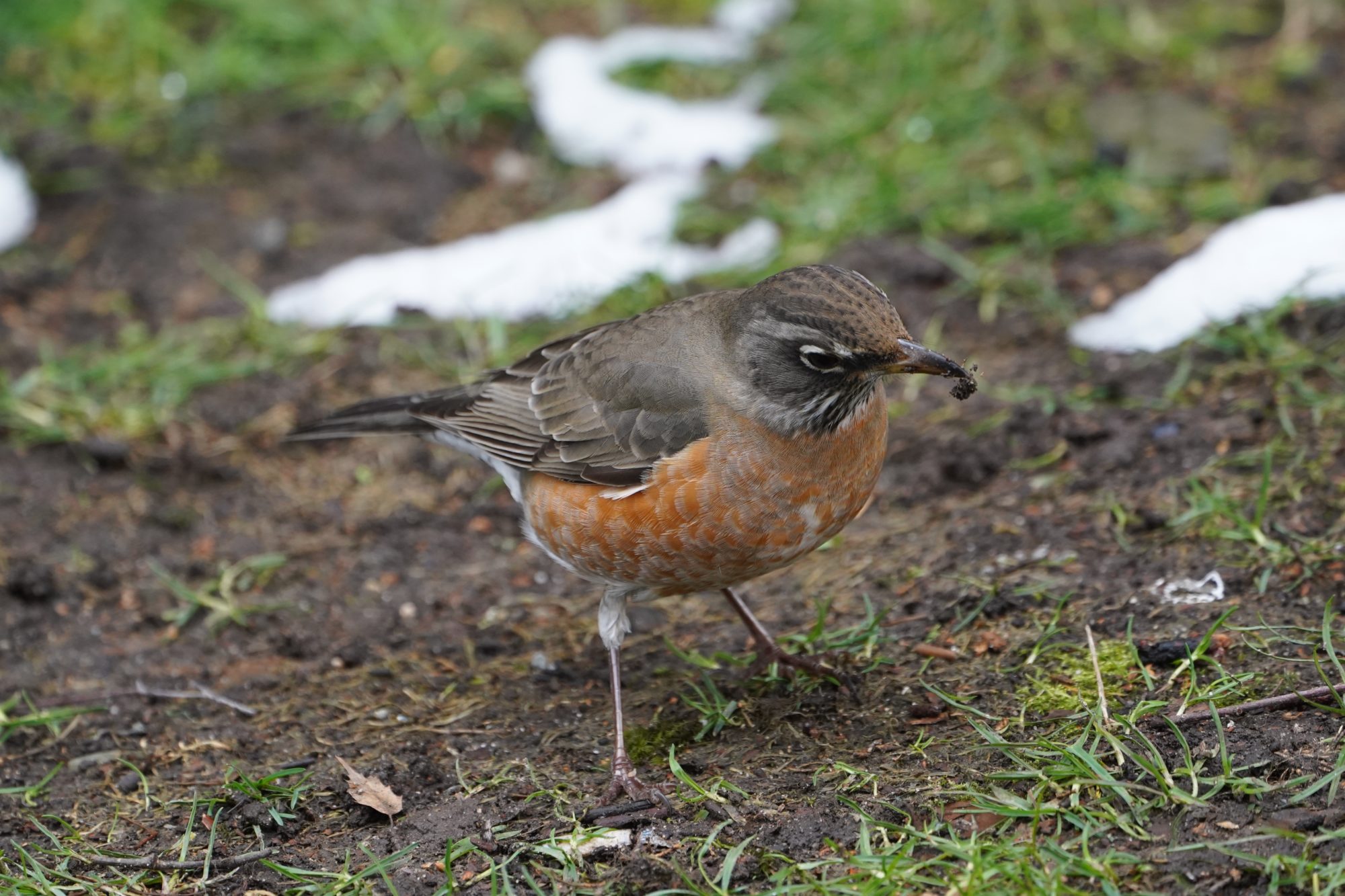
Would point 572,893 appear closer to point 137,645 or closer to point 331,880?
point 331,880

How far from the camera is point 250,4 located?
8.96 metres

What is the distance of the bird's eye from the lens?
13.9 feet

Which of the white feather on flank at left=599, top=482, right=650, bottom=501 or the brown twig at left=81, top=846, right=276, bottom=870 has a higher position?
the white feather on flank at left=599, top=482, right=650, bottom=501

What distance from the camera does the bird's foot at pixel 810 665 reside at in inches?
182

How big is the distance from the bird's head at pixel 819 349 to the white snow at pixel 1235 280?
2.16 m

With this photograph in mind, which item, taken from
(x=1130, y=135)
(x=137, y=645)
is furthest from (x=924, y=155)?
(x=137, y=645)

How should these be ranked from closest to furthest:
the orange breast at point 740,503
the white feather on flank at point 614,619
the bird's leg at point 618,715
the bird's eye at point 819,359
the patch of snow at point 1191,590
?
the bird's leg at point 618,715 < the bird's eye at point 819,359 < the orange breast at point 740,503 < the patch of snow at point 1191,590 < the white feather on flank at point 614,619

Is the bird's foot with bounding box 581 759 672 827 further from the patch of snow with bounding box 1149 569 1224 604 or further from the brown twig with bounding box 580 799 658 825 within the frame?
the patch of snow with bounding box 1149 569 1224 604

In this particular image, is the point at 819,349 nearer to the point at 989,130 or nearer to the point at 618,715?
the point at 618,715

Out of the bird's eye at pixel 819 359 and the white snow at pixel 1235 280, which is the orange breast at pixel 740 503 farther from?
the white snow at pixel 1235 280

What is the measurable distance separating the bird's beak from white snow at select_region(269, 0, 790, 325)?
3.15m

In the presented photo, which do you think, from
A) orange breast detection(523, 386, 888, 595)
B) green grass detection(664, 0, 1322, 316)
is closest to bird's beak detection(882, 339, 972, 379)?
orange breast detection(523, 386, 888, 595)

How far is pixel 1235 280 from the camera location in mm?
6109

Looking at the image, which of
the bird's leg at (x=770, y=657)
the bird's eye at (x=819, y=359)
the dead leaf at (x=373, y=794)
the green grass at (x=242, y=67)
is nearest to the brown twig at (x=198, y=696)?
the dead leaf at (x=373, y=794)
